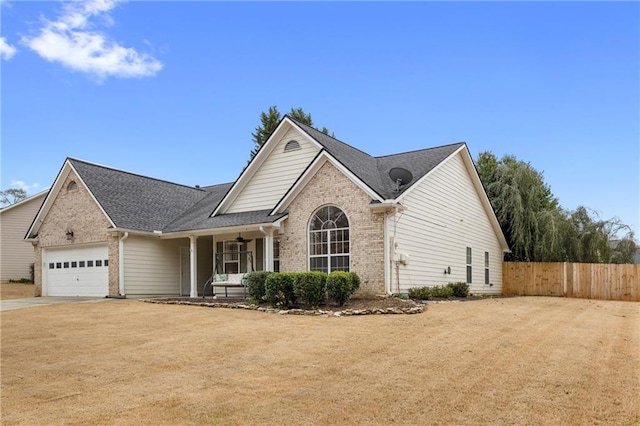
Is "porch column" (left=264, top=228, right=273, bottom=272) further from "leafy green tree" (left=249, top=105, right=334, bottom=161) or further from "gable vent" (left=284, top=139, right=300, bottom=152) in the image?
"leafy green tree" (left=249, top=105, right=334, bottom=161)

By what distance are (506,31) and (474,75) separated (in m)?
2.53

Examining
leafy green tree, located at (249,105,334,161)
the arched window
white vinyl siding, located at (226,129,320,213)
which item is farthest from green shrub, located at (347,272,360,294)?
leafy green tree, located at (249,105,334,161)

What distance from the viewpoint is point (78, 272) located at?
22312 millimetres

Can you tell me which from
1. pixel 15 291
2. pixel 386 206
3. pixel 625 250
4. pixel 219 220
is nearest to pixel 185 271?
pixel 219 220

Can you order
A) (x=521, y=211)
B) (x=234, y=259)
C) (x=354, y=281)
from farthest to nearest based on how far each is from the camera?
(x=521, y=211) < (x=234, y=259) < (x=354, y=281)

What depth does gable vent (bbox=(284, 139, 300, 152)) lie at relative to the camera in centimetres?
1955

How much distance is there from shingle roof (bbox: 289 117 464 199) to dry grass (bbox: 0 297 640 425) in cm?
595

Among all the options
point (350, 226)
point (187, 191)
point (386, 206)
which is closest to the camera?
point (386, 206)

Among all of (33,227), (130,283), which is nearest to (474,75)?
(130,283)

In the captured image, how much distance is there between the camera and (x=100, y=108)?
19.1m

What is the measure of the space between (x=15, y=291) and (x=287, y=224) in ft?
57.9

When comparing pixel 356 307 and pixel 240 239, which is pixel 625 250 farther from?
pixel 240 239

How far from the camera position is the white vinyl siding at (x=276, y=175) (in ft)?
63.4

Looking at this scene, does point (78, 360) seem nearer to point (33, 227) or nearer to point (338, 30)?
point (338, 30)
